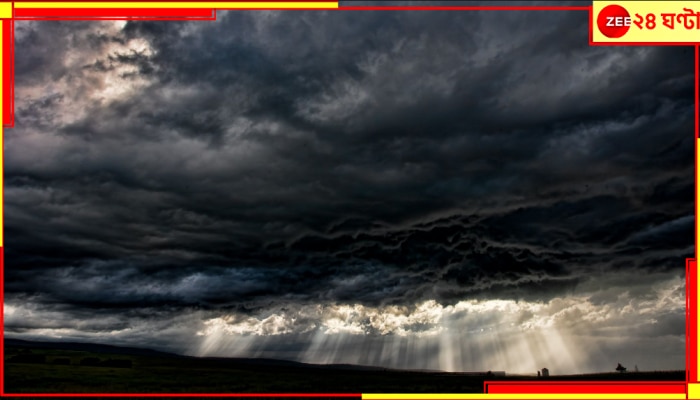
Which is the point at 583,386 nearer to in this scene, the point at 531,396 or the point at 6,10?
the point at 531,396

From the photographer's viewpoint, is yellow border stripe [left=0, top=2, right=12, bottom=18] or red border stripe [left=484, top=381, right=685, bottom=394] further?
red border stripe [left=484, top=381, right=685, bottom=394]

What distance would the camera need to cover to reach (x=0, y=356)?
139 ft

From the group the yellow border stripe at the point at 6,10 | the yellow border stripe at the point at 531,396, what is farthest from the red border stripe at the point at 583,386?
the yellow border stripe at the point at 6,10

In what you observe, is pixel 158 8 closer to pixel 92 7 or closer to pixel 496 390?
pixel 92 7

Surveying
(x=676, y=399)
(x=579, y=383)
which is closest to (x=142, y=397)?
(x=579, y=383)

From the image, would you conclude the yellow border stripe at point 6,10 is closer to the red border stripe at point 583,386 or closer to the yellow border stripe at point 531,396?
the yellow border stripe at point 531,396

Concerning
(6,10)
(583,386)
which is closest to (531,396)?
(583,386)

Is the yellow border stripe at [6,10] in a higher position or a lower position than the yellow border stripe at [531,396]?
higher

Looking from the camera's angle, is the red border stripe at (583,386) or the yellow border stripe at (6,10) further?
the red border stripe at (583,386)

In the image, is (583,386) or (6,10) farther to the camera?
(583,386)

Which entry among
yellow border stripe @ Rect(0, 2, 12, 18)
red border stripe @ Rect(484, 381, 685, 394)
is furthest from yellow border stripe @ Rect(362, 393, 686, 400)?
yellow border stripe @ Rect(0, 2, 12, 18)

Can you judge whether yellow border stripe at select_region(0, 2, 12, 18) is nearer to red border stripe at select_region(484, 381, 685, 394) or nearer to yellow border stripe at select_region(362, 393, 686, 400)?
yellow border stripe at select_region(362, 393, 686, 400)

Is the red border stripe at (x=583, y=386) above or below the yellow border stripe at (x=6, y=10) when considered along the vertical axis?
below

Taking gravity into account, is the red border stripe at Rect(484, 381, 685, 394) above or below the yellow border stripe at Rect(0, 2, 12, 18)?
below
